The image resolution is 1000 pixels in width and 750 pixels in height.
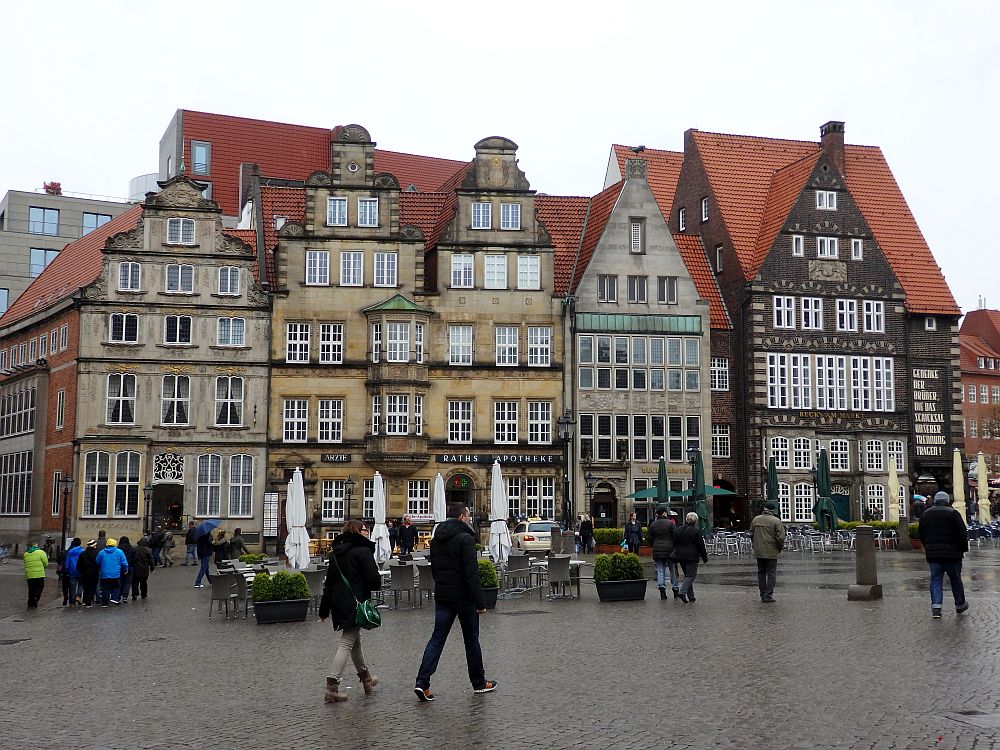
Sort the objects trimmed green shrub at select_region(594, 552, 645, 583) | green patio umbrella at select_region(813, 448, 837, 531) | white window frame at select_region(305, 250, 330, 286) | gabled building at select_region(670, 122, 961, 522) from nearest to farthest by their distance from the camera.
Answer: trimmed green shrub at select_region(594, 552, 645, 583), green patio umbrella at select_region(813, 448, 837, 531), white window frame at select_region(305, 250, 330, 286), gabled building at select_region(670, 122, 961, 522)

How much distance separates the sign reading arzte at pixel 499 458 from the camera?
52.6 metres

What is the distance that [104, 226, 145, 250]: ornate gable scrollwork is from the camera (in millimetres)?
50969

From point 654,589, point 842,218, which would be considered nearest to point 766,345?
point 842,218

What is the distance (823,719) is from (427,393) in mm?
41757

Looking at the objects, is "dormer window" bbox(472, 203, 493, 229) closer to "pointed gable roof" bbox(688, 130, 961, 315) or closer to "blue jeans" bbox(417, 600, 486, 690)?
"pointed gable roof" bbox(688, 130, 961, 315)

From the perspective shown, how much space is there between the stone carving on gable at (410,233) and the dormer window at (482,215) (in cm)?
244

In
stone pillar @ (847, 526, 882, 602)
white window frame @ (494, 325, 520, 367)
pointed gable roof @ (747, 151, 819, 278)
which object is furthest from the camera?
pointed gable roof @ (747, 151, 819, 278)

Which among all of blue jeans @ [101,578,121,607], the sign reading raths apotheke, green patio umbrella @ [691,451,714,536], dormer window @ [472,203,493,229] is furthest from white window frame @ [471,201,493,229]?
blue jeans @ [101,578,121,607]

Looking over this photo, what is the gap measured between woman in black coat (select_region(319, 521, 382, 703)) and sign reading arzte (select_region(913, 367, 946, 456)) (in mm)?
49716

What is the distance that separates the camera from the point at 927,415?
195 feet

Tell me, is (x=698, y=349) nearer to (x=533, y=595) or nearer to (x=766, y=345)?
(x=766, y=345)

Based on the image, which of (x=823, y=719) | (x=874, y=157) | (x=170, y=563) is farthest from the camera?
(x=874, y=157)

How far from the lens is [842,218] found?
59.8 m

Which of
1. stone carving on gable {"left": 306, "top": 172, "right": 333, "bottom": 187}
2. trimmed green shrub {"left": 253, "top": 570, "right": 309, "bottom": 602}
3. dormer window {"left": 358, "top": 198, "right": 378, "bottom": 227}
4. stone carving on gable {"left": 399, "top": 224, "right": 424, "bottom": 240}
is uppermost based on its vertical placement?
stone carving on gable {"left": 306, "top": 172, "right": 333, "bottom": 187}
